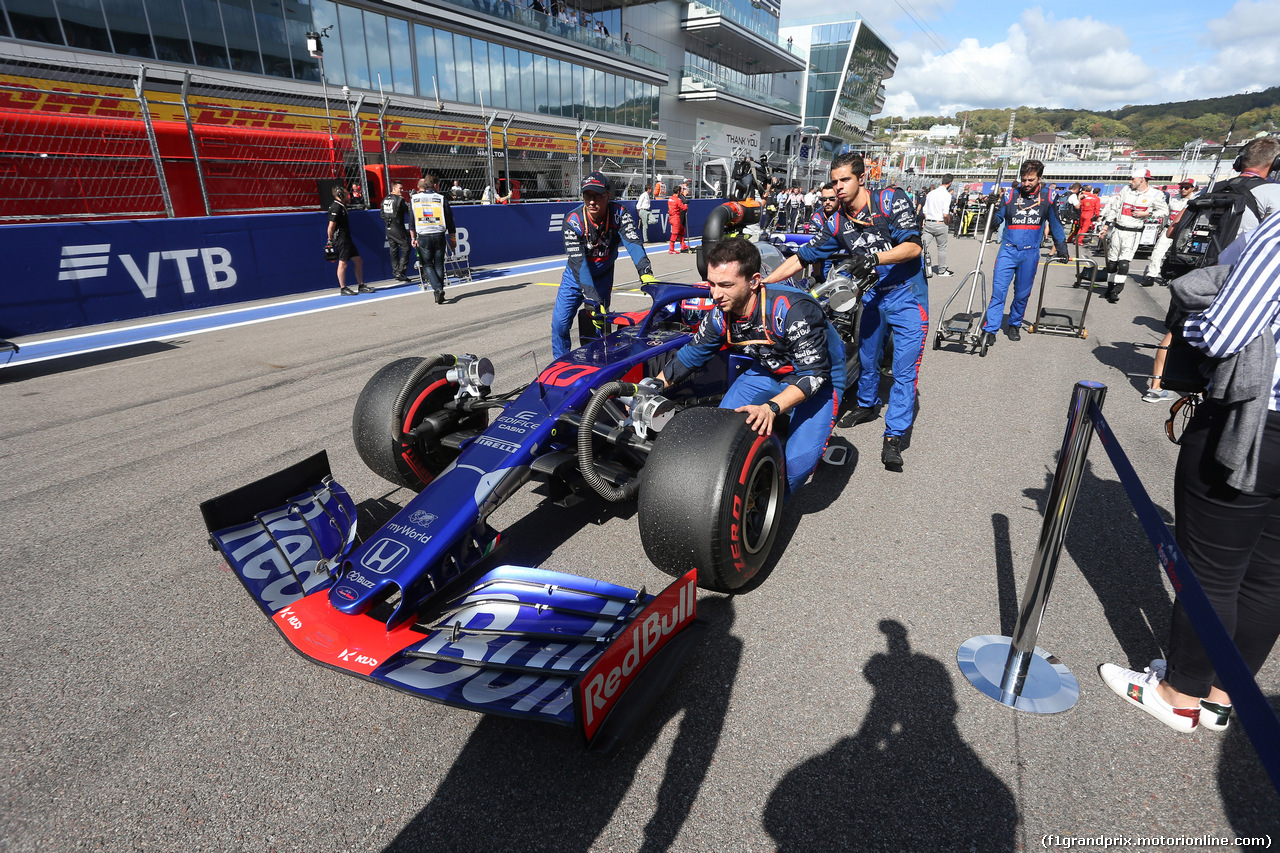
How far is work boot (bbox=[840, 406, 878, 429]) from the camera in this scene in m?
5.02

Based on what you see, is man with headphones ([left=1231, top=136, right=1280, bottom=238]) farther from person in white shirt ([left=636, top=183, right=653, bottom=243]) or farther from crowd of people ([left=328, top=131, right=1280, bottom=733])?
person in white shirt ([left=636, top=183, right=653, bottom=243])

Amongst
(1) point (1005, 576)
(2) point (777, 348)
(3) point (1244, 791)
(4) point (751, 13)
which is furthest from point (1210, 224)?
(4) point (751, 13)

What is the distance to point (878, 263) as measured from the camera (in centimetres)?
420

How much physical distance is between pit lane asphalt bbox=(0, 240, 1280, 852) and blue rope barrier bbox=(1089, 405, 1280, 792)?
0.83 m

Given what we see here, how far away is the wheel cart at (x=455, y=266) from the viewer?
12.7 meters

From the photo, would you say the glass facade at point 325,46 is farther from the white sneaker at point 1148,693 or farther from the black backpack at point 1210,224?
the white sneaker at point 1148,693

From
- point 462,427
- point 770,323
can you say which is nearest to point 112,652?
point 462,427

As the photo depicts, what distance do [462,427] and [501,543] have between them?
1.01m

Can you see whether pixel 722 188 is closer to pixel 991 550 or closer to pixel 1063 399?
pixel 1063 399

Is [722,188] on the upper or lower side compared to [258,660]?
upper

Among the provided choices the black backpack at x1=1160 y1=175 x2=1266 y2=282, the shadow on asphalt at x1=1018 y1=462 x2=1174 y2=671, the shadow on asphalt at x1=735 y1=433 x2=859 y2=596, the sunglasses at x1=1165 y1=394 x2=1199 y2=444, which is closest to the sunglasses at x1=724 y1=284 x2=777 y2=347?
the shadow on asphalt at x1=735 y1=433 x2=859 y2=596

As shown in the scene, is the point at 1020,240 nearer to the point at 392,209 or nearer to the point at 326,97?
the point at 392,209

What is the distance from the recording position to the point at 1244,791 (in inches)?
74.1

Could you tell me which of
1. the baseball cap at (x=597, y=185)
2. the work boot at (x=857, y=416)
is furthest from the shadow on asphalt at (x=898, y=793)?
the baseball cap at (x=597, y=185)
